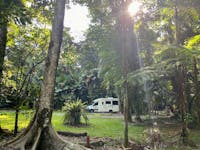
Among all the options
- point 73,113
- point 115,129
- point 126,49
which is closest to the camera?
point 126,49

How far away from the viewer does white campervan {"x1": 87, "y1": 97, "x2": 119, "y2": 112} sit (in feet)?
100

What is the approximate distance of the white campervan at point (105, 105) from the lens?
30625mm

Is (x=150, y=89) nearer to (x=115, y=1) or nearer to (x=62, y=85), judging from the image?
(x=115, y=1)

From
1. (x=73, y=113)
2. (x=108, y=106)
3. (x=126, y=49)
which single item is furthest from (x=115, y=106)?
(x=126, y=49)

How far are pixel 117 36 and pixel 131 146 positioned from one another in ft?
26.4

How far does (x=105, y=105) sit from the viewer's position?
30.6 m

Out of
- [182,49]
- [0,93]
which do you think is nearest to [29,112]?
[0,93]

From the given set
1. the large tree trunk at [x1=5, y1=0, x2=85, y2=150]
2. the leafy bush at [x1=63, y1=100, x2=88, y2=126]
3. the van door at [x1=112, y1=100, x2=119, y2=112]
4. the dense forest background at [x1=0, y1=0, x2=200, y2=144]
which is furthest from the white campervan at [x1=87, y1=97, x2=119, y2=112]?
the large tree trunk at [x1=5, y1=0, x2=85, y2=150]

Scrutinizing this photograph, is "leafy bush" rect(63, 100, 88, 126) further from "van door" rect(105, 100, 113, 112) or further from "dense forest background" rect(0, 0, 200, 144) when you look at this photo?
"van door" rect(105, 100, 113, 112)

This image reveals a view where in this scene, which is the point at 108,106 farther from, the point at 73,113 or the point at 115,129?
the point at 115,129

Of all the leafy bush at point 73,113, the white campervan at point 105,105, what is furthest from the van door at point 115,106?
the leafy bush at point 73,113

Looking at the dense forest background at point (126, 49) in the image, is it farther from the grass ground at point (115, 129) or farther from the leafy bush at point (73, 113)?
the leafy bush at point (73, 113)

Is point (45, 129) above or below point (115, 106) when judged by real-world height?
below

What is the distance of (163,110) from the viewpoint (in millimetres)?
33250
